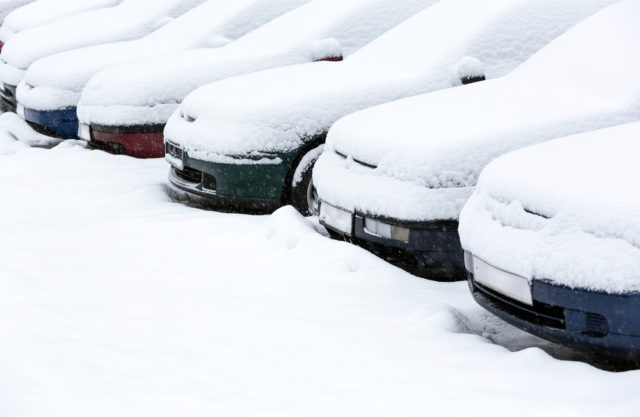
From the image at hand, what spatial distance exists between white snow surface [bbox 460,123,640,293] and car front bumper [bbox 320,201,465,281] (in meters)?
0.56

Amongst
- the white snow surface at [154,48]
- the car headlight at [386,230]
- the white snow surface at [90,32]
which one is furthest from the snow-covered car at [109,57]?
the car headlight at [386,230]

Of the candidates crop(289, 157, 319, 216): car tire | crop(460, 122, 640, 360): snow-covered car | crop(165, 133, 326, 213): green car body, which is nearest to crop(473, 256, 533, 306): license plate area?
crop(460, 122, 640, 360): snow-covered car

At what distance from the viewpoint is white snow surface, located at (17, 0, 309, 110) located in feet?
30.9

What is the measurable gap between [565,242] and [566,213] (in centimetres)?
12

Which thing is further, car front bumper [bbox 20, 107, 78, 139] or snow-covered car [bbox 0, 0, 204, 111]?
snow-covered car [bbox 0, 0, 204, 111]

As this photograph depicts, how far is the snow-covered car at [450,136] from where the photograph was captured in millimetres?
4938

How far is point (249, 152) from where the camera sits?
21.0 ft

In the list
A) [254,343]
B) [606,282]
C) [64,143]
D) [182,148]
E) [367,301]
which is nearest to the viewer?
[606,282]

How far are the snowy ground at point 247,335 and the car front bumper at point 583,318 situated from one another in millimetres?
106

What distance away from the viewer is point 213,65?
27.1ft

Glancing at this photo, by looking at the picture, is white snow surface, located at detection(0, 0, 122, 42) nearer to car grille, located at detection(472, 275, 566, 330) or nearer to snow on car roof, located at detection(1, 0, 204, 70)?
snow on car roof, located at detection(1, 0, 204, 70)

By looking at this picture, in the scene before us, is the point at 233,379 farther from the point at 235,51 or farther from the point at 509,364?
the point at 235,51

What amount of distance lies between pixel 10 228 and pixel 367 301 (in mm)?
2967

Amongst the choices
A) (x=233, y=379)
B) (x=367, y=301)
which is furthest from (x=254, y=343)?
(x=367, y=301)
